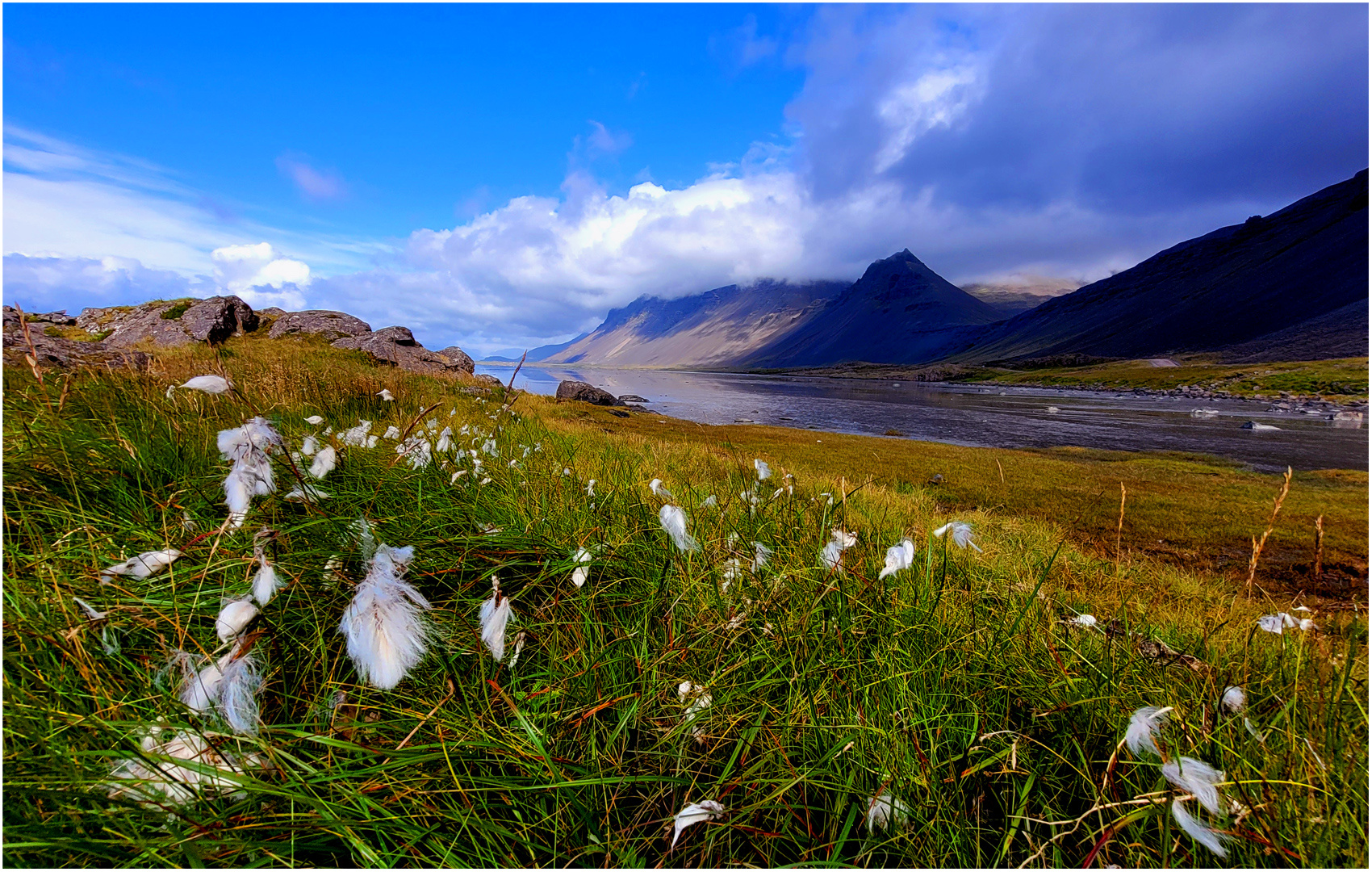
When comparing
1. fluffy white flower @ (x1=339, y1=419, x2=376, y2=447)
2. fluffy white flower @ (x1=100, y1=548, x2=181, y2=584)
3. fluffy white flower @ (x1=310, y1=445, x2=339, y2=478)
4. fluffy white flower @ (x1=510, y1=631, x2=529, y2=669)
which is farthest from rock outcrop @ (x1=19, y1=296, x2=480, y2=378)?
fluffy white flower @ (x1=510, y1=631, x2=529, y2=669)

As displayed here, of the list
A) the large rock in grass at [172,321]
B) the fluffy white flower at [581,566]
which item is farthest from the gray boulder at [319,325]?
the fluffy white flower at [581,566]

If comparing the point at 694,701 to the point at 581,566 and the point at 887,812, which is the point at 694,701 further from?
the point at 581,566

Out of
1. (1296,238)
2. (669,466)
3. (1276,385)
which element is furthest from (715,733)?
(1296,238)

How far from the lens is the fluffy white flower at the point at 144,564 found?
6.24ft

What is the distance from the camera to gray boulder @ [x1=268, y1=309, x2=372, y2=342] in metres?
24.4

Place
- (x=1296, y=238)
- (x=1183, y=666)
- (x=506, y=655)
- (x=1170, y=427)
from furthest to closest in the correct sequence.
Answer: (x=1296, y=238) → (x=1170, y=427) → (x=1183, y=666) → (x=506, y=655)

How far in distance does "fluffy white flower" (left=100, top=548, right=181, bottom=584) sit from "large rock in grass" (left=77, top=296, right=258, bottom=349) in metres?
23.3

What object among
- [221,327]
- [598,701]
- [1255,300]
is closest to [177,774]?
[598,701]

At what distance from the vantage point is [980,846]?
1.65 m

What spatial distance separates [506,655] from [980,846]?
1.77 meters

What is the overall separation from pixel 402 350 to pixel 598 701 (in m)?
25.7

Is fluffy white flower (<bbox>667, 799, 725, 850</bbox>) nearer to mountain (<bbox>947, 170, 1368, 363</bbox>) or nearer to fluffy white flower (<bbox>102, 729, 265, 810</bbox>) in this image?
fluffy white flower (<bbox>102, 729, 265, 810</bbox>)

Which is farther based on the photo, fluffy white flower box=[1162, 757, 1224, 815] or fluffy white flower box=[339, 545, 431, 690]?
fluffy white flower box=[339, 545, 431, 690]

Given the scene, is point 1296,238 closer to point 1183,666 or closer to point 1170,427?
point 1170,427
